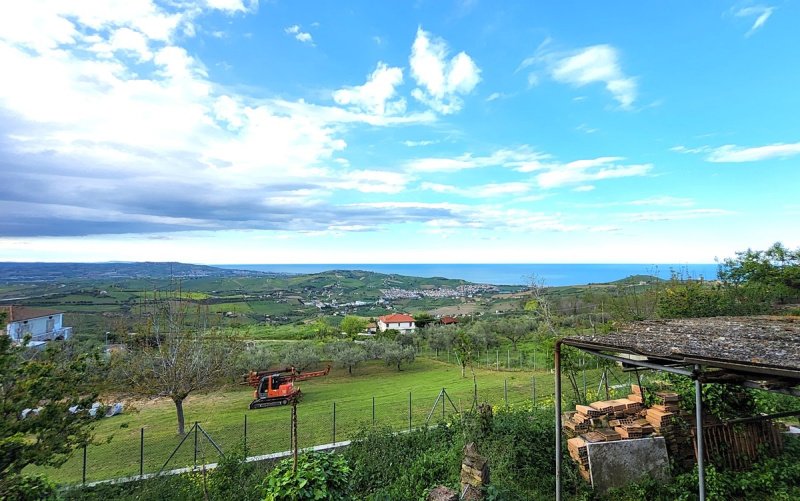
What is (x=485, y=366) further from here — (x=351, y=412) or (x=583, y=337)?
(x=583, y=337)

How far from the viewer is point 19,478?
6.32m

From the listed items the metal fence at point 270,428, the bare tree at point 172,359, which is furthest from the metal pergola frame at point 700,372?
the bare tree at point 172,359

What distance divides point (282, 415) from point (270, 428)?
2708 mm

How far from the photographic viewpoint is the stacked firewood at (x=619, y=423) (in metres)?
7.64

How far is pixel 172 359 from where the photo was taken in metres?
15.0

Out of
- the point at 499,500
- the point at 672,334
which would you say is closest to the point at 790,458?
the point at 672,334

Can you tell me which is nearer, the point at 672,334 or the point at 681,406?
the point at 672,334

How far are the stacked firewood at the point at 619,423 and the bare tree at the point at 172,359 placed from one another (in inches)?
556

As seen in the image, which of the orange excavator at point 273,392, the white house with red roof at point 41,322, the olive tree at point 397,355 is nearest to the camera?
the orange excavator at point 273,392

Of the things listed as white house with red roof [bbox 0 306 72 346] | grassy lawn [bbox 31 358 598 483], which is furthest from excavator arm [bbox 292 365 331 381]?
white house with red roof [bbox 0 306 72 346]

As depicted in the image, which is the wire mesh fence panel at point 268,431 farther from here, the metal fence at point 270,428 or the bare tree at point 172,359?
the bare tree at point 172,359

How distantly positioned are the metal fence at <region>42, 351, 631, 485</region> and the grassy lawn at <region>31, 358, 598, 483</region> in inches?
1.7

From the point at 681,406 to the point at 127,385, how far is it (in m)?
19.2

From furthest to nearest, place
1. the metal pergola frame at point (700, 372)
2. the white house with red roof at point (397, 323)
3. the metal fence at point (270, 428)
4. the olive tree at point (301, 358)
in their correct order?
the white house with red roof at point (397, 323), the olive tree at point (301, 358), the metal fence at point (270, 428), the metal pergola frame at point (700, 372)
